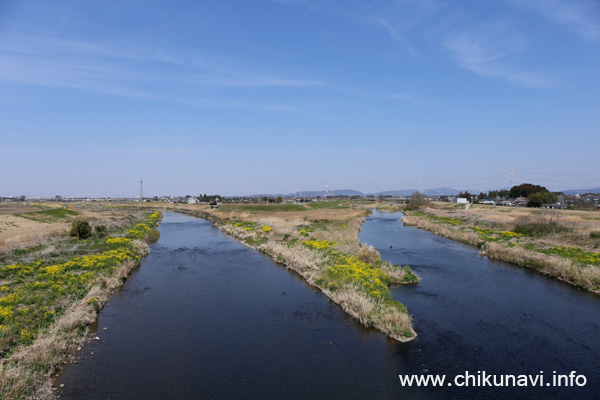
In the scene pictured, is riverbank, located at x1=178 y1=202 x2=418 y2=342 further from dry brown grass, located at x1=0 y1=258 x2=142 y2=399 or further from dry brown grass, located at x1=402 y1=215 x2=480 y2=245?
dry brown grass, located at x1=402 y1=215 x2=480 y2=245

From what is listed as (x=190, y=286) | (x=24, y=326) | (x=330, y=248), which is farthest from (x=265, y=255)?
(x=24, y=326)

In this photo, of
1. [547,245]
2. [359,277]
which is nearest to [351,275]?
[359,277]

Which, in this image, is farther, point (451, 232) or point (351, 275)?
point (451, 232)

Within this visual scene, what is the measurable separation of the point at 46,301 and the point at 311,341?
13740 mm

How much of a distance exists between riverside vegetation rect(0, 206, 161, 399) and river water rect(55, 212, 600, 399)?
0.97 meters

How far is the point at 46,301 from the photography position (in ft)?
57.3

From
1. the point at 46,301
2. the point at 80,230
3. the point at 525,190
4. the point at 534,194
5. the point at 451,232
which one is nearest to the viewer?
the point at 46,301

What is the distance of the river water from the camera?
12.7 metres

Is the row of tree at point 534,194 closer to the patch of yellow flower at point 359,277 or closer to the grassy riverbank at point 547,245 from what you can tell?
the grassy riverbank at point 547,245

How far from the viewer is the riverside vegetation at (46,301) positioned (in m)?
12.0

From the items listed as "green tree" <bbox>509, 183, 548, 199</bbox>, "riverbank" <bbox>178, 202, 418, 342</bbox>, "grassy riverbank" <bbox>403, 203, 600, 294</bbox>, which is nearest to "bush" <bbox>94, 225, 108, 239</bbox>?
"riverbank" <bbox>178, 202, 418, 342</bbox>

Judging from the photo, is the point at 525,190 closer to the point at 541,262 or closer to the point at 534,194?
the point at 534,194

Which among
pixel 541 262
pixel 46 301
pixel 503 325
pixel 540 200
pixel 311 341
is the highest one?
pixel 540 200

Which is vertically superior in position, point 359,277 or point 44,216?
point 44,216
